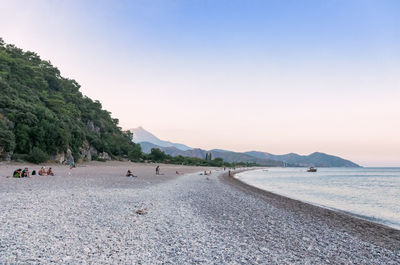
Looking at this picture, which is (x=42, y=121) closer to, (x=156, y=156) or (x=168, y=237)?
(x=168, y=237)

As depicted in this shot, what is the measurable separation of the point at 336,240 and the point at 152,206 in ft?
29.9

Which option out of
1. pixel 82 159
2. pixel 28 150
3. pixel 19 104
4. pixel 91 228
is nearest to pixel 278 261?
pixel 91 228

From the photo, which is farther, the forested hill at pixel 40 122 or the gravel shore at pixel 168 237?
the forested hill at pixel 40 122

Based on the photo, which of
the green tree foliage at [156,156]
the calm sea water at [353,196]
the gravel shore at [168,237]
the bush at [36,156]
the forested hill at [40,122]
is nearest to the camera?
the gravel shore at [168,237]

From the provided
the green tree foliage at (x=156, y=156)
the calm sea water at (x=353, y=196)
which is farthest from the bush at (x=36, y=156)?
the green tree foliage at (x=156, y=156)

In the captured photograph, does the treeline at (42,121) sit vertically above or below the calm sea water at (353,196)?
above

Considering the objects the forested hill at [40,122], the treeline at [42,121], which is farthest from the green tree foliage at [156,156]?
the forested hill at [40,122]

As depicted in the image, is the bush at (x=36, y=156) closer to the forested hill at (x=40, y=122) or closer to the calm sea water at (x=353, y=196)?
the forested hill at (x=40, y=122)

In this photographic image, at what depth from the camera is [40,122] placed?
148ft

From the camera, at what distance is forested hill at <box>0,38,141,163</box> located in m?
39.9

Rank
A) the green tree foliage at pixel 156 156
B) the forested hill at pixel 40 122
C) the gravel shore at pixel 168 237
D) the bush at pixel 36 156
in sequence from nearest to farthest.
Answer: the gravel shore at pixel 168 237 < the bush at pixel 36 156 < the forested hill at pixel 40 122 < the green tree foliage at pixel 156 156

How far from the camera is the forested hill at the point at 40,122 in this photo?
3994 centimetres

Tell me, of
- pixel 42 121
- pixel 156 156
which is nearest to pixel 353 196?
pixel 42 121

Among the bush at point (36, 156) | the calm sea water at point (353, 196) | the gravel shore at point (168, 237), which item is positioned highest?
the bush at point (36, 156)
